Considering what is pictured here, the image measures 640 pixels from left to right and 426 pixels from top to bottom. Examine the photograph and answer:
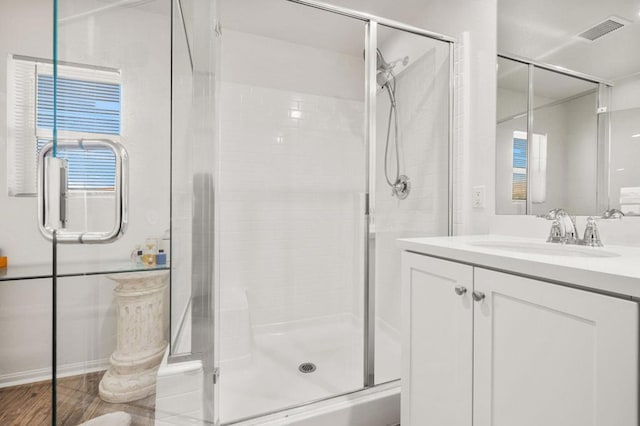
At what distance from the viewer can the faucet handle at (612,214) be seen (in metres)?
1.03

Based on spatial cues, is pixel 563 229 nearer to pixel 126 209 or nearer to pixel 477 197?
pixel 477 197

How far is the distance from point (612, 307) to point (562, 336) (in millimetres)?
121

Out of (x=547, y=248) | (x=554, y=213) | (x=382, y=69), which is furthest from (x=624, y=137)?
(x=382, y=69)

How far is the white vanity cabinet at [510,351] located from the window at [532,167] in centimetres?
73

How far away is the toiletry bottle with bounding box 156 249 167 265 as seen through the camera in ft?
2.95

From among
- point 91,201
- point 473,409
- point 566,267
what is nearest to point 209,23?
point 91,201

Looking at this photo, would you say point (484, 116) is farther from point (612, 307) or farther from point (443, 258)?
point (612, 307)

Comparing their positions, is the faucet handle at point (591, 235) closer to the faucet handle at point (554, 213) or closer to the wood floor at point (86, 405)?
the faucet handle at point (554, 213)

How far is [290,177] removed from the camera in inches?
92.1

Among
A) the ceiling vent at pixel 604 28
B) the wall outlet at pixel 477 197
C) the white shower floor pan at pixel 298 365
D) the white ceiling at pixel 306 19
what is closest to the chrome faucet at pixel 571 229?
the wall outlet at pixel 477 197

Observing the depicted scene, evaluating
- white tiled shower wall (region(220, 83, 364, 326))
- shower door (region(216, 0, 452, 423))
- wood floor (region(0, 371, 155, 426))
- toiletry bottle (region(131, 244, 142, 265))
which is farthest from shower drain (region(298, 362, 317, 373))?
toiletry bottle (region(131, 244, 142, 265))

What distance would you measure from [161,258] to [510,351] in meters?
1.03

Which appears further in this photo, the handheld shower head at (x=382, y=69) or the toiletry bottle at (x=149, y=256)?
the handheld shower head at (x=382, y=69)

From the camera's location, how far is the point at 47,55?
5.82 feet
